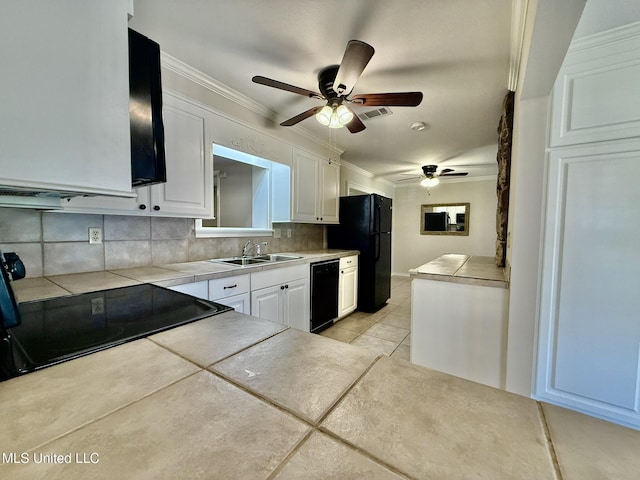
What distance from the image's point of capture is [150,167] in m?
0.95

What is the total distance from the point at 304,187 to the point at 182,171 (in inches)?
56.8

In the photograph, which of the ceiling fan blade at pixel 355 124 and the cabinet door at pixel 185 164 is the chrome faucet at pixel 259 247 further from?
the ceiling fan blade at pixel 355 124

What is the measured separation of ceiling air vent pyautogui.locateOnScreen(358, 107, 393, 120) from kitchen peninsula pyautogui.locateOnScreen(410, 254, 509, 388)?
5.30ft

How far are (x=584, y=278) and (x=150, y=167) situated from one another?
83.6 inches

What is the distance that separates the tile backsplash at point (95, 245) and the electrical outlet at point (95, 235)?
2 centimetres

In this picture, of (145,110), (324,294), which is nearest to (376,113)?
(324,294)

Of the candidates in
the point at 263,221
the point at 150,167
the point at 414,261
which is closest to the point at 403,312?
the point at 263,221

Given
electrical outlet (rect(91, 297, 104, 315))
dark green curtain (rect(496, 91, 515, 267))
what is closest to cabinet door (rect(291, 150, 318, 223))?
dark green curtain (rect(496, 91, 515, 267))

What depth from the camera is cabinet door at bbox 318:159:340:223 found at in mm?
3369

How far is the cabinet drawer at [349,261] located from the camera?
323cm

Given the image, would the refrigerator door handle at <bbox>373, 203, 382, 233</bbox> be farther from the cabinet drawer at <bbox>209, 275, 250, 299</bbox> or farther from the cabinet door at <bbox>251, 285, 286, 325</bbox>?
the cabinet drawer at <bbox>209, 275, 250, 299</bbox>

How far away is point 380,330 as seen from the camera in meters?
3.01

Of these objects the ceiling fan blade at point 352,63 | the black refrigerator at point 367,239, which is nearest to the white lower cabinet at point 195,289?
the ceiling fan blade at point 352,63

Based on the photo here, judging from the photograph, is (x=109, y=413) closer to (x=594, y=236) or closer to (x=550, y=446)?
(x=550, y=446)
